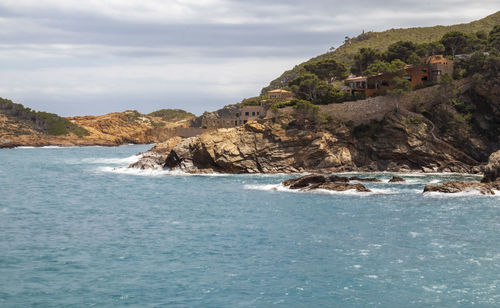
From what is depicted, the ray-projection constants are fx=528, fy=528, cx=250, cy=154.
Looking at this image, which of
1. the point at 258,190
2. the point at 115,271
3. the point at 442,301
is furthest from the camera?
the point at 258,190

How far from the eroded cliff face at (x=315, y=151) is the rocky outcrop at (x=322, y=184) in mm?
14911

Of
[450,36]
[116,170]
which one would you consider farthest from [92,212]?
[450,36]

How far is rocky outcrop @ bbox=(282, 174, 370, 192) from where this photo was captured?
167 ft

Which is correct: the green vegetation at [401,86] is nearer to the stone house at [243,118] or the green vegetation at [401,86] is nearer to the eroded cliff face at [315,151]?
the eroded cliff face at [315,151]

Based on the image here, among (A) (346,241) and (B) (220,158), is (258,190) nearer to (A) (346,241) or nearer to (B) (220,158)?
(B) (220,158)

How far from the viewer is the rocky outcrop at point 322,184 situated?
50781mm

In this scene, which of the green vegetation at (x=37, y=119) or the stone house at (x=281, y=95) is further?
the green vegetation at (x=37, y=119)

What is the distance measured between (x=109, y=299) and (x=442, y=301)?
1305 centimetres

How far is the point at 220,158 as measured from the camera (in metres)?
68.1

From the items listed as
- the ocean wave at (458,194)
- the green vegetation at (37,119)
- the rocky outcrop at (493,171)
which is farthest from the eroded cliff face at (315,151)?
the green vegetation at (37,119)

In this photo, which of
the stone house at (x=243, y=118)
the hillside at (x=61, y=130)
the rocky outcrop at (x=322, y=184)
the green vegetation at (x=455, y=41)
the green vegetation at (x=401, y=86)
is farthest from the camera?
the hillside at (x=61, y=130)

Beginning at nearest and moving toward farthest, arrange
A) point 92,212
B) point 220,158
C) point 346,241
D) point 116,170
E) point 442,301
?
point 442,301, point 346,241, point 92,212, point 220,158, point 116,170

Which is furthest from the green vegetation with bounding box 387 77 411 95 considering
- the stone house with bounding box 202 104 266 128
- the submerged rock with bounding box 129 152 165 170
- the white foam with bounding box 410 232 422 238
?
the white foam with bounding box 410 232 422 238

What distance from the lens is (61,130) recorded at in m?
173
